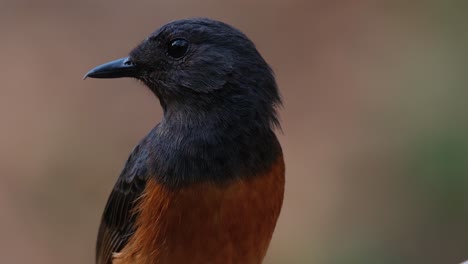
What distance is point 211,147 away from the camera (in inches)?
201

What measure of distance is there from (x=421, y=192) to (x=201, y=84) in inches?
148

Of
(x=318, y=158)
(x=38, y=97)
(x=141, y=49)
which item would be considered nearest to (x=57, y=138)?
(x=38, y=97)

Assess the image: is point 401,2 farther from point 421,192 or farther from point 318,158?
point 421,192

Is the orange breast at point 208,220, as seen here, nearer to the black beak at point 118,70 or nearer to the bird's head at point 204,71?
the bird's head at point 204,71

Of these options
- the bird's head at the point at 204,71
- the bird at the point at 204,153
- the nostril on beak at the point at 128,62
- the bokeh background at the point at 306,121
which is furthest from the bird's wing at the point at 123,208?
the bokeh background at the point at 306,121

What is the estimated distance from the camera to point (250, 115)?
5.21 metres

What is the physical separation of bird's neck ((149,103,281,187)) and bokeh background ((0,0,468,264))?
3142 mm

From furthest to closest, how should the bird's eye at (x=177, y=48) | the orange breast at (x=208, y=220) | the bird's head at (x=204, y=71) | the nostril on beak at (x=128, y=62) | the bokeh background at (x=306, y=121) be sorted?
1. the bokeh background at (x=306, y=121)
2. the nostril on beak at (x=128, y=62)
3. the bird's eye at (x=177, y=48)
4. the bird's head at (x=204, y=71)
5. the orange breast at (x=208, y=220)

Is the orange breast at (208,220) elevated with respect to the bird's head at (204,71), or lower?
lower

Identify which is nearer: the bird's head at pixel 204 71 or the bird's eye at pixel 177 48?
the bird's head at pixel 204 71

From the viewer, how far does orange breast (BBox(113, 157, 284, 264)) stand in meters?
5.00

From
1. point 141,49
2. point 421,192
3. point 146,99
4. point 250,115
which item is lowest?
point 421,192

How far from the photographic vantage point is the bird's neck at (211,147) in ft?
16.6

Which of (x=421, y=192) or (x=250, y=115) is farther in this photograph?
(x=421, y=192)
